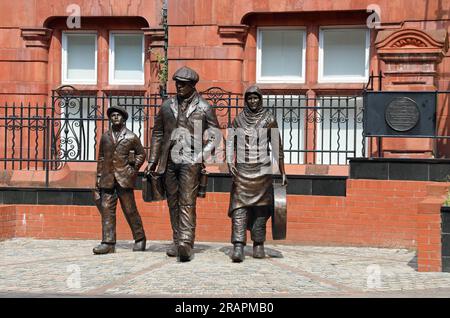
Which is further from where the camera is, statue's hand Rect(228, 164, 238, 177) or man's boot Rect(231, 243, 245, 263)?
statue's hand Rect(228, 164, 238, 177)

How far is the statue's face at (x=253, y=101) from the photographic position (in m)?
→ 12.8

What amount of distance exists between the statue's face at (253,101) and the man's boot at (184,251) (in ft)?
Result: 6.60

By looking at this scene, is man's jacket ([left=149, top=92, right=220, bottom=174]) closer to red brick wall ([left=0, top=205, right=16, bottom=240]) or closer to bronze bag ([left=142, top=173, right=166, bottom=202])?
bronze bag ([left=142, top=173, right=166, bottom=202])

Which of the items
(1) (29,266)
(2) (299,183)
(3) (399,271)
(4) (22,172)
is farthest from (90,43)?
(3) (399,271)

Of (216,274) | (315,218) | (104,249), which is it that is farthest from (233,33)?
(216,274)

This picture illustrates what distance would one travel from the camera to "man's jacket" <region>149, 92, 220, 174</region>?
1270 cm

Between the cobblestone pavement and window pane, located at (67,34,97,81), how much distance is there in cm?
556

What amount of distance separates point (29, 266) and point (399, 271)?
467 cm

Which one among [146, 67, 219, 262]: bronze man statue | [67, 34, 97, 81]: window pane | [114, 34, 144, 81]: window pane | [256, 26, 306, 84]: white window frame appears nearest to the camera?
[146, 67, 219, 262]: bronze man statue

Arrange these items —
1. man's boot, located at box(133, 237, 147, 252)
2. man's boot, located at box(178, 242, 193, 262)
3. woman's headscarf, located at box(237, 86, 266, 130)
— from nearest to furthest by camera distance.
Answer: man's boot, located at box(178, 242, 193, 262) → woman's headscarf, located at box(237, 86, 266, 130) → man's boot, located at box(133, 237, 147, 252)

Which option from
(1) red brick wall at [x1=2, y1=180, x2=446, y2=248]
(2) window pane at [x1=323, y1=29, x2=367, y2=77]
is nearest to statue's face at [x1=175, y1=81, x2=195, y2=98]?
(1) red brick wall at [x1=2, y1=180, x2=446, y2=248]

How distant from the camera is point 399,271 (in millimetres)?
12047

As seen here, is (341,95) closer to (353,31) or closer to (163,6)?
(353,31)

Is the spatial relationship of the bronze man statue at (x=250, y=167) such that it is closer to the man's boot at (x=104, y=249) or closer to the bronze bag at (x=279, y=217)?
the bronze bag at (x=279, y=217)
